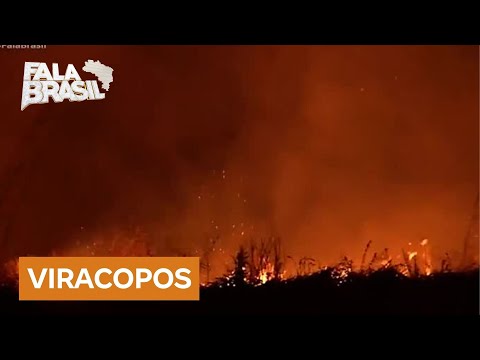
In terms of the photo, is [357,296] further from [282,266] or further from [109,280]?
[109,280]

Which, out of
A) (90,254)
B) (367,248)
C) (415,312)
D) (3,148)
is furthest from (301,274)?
Answer: (3,148)

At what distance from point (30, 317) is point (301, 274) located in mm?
1419

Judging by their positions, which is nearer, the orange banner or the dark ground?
the orange banner

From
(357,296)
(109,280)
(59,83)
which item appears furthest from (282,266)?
(59,83)

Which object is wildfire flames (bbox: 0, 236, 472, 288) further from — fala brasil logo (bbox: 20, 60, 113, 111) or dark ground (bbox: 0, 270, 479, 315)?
fala brasil logo (bbox: 20, 60, 113, 111)

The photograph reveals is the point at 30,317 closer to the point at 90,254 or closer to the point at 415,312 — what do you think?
the point at 90,254

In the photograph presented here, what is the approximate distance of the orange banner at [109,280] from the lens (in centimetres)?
319

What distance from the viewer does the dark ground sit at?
11.1 ft

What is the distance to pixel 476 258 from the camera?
341 centimetres

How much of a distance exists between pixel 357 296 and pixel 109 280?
51.3 inches

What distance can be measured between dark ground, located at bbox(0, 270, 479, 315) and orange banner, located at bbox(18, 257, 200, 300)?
19cm

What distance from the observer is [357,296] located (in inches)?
134

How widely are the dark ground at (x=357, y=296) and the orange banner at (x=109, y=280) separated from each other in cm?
19

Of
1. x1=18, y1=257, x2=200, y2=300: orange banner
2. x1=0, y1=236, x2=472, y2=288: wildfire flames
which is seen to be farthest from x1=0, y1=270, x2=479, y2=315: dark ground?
x1=18, y1=257, x2=200, y2=300: orange banner
